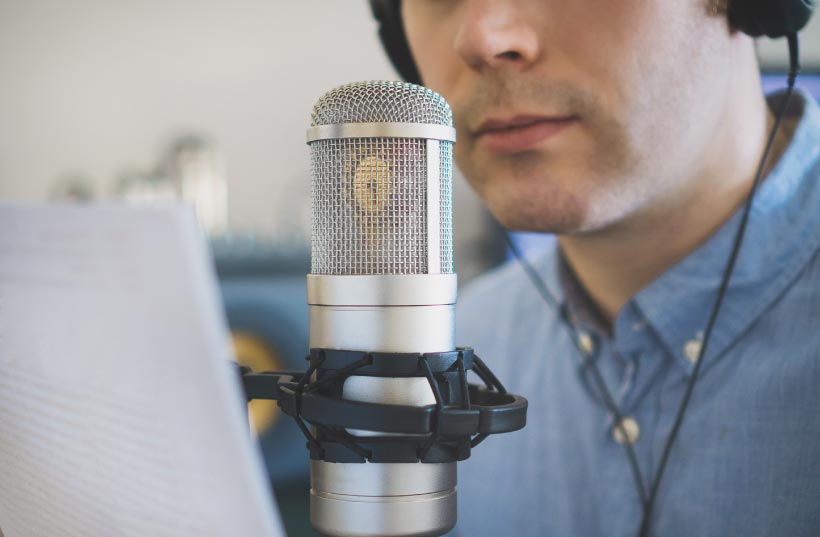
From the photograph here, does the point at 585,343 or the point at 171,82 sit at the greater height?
the point at 171,82

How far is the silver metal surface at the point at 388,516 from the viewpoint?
1.41 feet

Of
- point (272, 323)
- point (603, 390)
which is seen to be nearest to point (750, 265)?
point (603, 390)

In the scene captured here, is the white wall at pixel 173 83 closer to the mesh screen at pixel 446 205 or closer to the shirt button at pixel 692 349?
the shirt button at pixel 692 349

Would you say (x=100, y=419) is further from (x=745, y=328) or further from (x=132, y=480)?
(x=745, y=328)

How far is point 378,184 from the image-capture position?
0.45 metres

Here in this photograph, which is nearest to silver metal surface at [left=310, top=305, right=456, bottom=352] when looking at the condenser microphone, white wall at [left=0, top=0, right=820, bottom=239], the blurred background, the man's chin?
the condenser microphone

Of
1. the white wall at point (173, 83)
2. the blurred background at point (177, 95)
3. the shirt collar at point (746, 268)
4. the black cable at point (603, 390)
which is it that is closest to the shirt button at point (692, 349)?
the shirt collar at point (746, 268)

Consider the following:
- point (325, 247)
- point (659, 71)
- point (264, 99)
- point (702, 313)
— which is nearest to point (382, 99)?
point (325, 247)

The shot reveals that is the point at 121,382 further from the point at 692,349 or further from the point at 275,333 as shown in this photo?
the point at 275,333

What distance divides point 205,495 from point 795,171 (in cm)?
76

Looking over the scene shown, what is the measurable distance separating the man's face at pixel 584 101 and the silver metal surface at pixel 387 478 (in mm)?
345

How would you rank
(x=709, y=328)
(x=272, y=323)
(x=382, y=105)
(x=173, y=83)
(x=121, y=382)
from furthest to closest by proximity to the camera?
(x=173, y=83) → (x=272, y=323) → (x=709, y=328) → (x=382, y=105) → (x=121, y=382)

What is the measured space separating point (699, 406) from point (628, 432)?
90 millimetres

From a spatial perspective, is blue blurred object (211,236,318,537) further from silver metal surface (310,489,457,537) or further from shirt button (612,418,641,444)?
silver metal surface (310,489,457,537)
